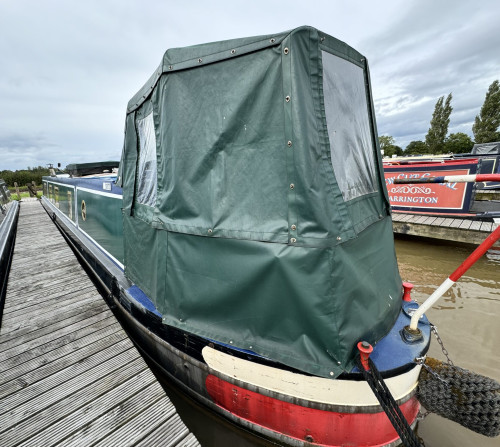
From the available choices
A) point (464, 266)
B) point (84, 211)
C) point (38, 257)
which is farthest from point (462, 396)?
point (38, 257)

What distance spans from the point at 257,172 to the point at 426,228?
6790mm

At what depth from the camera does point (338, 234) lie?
157cm

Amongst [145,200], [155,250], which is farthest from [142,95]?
[155,250]

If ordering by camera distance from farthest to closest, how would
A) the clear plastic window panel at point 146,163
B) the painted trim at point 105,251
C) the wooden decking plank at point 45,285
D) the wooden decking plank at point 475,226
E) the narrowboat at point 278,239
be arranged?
1. the wooden decking plank at point 475,226
2. the painted trim at point 105,251
3. the wooden decking plank at point 45,285
4. the clear plastic window panel at point 146,163
5. the narrowboat at point 278,239

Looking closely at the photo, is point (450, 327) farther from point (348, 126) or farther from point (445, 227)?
point (348, 126)

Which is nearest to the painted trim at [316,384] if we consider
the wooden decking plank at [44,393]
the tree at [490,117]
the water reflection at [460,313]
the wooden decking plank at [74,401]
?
the wooden decking plank at [74,401]

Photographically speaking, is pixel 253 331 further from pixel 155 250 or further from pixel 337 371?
pixel 155 250

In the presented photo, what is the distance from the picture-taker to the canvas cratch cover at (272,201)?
1561 millimetres

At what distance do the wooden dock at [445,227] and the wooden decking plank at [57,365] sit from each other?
23.5ft

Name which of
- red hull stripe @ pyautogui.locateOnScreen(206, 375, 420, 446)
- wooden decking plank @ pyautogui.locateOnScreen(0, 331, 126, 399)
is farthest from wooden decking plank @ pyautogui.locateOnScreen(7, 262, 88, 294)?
red hull stripe @ pyautogui.locateOnScreen(206, 375, 420, 446)

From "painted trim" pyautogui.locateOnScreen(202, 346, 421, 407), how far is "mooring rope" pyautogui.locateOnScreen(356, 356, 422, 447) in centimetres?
17

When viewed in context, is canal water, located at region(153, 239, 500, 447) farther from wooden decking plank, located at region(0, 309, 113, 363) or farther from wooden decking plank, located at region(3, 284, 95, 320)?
wooden decking plank, located at region(3, 284, 95, 320)

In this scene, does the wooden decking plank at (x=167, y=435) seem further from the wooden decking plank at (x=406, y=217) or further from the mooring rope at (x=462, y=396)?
the wooden decking plank at (x=406, y=217)

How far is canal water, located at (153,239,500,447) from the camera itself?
7.89 ft
